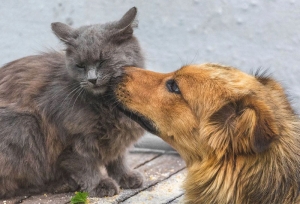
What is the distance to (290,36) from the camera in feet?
20.6

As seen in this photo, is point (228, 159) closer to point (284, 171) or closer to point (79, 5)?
point (284, 171)

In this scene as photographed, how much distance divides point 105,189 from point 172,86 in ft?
4.10

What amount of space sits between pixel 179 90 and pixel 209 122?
16.0 inches

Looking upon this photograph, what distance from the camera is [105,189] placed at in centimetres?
503

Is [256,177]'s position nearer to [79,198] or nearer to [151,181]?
[79,198]

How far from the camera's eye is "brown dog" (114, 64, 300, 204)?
3645 millimetres

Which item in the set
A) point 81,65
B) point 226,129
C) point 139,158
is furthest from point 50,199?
point 226,129

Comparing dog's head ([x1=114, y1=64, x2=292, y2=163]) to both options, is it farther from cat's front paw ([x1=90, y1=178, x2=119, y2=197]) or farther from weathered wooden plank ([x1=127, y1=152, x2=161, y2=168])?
weathered wooden plank ([x1=127, y1=152, x2=161, y2=168])

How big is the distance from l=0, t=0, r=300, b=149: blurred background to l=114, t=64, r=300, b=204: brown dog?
199 cm

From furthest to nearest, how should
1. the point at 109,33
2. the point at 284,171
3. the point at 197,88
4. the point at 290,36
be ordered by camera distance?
the point at 290,36, the point at 109,33, the point at 197,88, the point at 284,171

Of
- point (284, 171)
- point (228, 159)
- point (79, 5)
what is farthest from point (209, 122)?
point (79, 5)

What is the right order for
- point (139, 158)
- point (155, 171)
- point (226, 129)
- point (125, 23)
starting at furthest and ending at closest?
point (139, 158)
point (155, 171)
point (125, 23)
point (226, 129)

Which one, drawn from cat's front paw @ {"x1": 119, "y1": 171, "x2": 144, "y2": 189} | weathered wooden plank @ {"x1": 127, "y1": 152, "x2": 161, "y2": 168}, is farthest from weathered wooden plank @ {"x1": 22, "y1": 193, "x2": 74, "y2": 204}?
weathered wooden plank @ {"x1": 127, "y1": 152, "x2": 161, "y2": 168}

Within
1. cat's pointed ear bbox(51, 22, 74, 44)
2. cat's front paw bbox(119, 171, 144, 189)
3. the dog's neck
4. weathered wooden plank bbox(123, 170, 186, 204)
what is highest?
cat's pointed ear bbox(51, 22, 74, 44)
